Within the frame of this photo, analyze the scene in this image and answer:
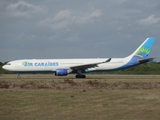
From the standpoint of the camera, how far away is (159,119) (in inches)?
483

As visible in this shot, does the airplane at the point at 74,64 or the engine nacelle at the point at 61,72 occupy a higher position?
the airplane at the point at 74,64

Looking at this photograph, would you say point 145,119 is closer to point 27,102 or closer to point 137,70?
point 27,102

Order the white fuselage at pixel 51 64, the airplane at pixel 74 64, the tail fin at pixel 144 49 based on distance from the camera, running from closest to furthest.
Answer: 1. the airplane at pixel 74 64
2. the white fuselage at pixel 51 64
3. the tail fin at pixel 144 49

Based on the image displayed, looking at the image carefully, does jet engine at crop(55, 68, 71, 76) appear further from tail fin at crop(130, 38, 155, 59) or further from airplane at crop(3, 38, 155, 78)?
tail fin at crop(130, 38, 155, 59)

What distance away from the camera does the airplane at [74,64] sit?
47156 mm

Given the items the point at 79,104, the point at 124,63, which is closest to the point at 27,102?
the point at 79,104

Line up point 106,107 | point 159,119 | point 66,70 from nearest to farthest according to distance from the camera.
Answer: point 159,119
point 106,107
point 66,70

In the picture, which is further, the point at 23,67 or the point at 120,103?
the point at 23,67

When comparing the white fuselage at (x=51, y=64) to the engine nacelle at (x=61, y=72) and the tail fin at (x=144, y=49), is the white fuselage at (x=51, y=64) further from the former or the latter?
the tail fin at (x=144, y=49)

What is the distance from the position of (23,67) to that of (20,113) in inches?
1337

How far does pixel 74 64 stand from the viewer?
4859 centimetres

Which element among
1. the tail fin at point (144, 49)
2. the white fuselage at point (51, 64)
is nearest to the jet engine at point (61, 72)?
the white fuselage at point (51, 64)

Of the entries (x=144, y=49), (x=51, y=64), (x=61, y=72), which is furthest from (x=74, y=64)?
(x=144, y=49)

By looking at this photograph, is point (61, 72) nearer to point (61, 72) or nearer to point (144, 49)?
point (61, 72)
